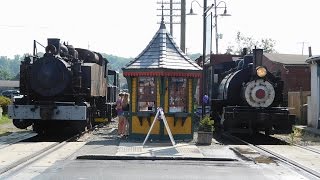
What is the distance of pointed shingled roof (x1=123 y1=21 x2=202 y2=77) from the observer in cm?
1769

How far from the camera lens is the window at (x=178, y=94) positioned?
1789 centimetres

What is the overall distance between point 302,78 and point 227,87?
18952mm

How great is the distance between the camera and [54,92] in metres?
20.2

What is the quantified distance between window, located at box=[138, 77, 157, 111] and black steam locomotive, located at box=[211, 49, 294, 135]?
3.07 m

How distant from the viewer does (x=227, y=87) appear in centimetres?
2084

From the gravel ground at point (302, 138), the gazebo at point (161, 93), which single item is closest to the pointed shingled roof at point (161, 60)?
the gazebo at point (161, 93)

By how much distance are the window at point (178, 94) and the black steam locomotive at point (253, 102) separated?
2202 mm

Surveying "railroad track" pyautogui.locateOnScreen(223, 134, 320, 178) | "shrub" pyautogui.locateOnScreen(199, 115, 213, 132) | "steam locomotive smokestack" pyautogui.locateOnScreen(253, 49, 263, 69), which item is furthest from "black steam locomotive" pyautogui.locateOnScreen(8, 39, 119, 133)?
"steam locomotive smokestack" pyautogui.locateOnScreen(253, 49, 263, 69)

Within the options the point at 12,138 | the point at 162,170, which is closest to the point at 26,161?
the point at 162,170

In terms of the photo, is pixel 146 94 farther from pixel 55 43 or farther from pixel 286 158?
pixel 286 158

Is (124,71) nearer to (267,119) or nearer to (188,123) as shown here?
(188,123)

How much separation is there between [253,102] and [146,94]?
14.3 feet

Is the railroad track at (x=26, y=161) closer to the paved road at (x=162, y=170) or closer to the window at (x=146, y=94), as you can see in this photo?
the paved road at (x=162, y=170)

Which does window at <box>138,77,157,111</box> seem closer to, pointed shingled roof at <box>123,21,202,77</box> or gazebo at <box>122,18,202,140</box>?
gazebo at <box>122,18,202,140</box>
